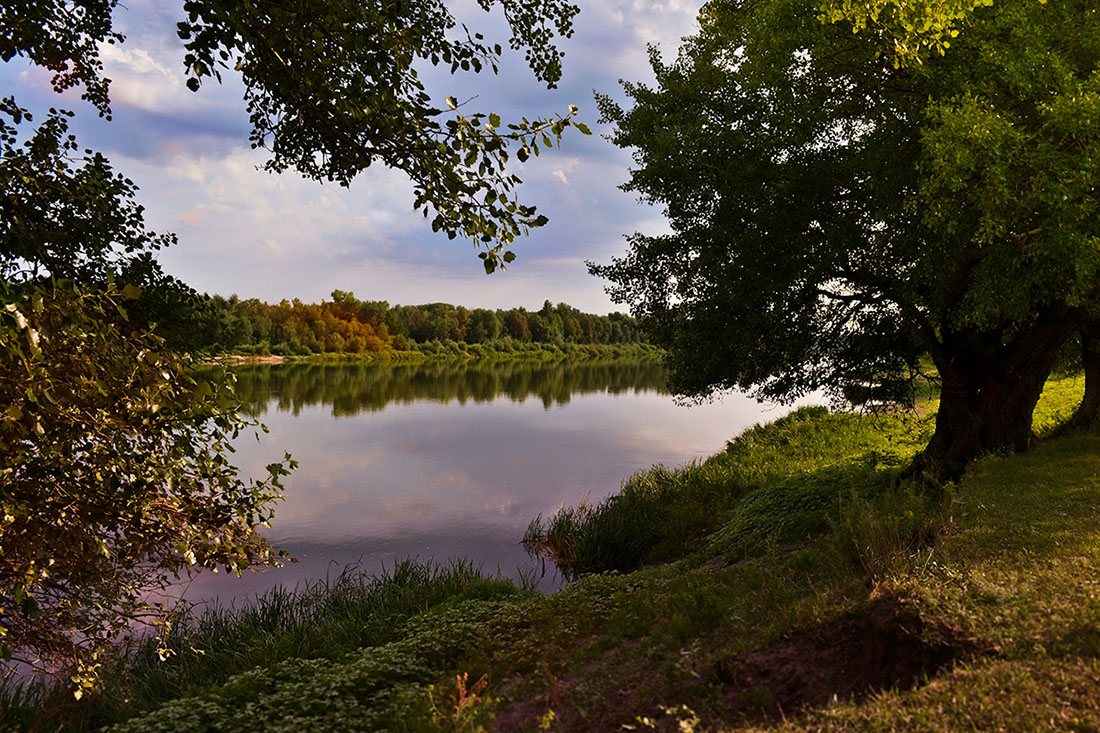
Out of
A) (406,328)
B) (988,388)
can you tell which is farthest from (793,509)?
(406,328)

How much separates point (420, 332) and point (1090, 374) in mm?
116485

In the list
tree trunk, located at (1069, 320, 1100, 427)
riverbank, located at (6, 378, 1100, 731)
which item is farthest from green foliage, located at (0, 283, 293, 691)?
tree trunk, located at (1069, 320, 1100, 427)

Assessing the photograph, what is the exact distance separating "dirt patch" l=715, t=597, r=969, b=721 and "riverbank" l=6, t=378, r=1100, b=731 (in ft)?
0.05

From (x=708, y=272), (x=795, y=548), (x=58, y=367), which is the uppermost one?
(x=708, y=272)

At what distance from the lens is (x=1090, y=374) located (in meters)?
14.6

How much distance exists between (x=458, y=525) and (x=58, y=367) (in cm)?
1372

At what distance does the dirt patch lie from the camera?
4426 millimetres

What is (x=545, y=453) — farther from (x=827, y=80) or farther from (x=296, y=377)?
(x=296, y=377)

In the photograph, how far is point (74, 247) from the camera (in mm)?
6273

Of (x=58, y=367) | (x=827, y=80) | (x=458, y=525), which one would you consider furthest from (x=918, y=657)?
(x=458, y=525)

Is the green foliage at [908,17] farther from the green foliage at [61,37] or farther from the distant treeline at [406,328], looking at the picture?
the distant treeline at [406,328]

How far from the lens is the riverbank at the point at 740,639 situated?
13.9 feet

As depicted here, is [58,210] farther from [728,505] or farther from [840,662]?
[728,505]

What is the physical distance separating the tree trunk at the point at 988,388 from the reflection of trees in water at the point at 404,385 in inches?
811
